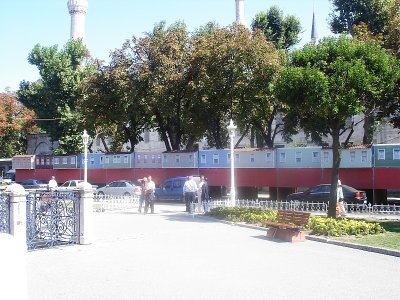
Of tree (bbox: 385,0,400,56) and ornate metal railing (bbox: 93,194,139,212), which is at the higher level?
tree (bbox: 385,0,400,56)

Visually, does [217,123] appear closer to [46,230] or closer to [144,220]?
[144,220]

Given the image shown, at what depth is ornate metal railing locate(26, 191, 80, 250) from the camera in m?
13.6

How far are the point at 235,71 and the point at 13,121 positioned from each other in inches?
1491

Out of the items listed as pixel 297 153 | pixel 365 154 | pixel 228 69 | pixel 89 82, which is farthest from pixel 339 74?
pixel 89 82

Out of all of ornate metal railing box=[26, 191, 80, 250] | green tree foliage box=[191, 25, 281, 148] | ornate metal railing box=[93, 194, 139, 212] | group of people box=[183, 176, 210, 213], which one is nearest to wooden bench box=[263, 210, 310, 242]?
ornate metal railing box=[26, 191, 80, 250]

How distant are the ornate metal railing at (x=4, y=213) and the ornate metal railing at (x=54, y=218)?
2.01ft

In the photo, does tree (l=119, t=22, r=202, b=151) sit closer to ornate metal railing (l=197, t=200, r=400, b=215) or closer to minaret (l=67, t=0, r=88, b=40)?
ornate metal railing (l=197, t=200, r=400, b=215)

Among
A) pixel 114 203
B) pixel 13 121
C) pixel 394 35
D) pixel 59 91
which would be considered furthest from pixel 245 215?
pixel 13 121

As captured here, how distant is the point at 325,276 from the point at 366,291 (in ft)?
4.05

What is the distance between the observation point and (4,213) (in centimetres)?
1342

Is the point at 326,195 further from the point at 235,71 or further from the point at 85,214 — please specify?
the point at 85,214

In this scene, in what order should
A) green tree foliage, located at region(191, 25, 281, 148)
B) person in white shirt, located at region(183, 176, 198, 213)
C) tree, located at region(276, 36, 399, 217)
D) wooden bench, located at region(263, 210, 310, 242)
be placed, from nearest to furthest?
wooden bench, located at region(263, 210, 310, 242) → tree, located at region(276, 36, 399, 217) → person in white shirt, located at region(183, 176, 198, 213) → green tree foliage, located at region(191, 25, 281, 148)

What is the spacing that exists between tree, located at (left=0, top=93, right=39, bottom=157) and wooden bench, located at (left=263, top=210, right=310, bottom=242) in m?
49.3

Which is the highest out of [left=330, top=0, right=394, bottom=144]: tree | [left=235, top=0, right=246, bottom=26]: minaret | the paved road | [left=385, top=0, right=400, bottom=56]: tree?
[left=235, top=0, right=246, bottom=26]: minaret
